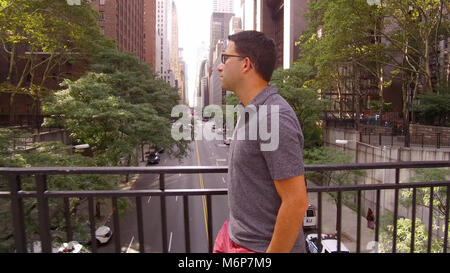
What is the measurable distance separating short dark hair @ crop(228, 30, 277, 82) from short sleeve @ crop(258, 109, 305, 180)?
0.34 m

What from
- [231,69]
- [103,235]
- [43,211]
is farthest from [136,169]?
[103,235]

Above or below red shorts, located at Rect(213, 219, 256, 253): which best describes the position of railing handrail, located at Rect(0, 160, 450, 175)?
above

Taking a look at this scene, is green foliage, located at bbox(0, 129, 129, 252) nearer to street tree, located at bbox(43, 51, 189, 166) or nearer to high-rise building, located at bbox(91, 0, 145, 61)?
street tree, located at bbox(43, 51, 189, 166)

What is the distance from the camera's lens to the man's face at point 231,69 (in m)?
1.85

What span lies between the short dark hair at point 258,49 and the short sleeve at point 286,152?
339 mm

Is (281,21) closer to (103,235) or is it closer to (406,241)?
(103,235)

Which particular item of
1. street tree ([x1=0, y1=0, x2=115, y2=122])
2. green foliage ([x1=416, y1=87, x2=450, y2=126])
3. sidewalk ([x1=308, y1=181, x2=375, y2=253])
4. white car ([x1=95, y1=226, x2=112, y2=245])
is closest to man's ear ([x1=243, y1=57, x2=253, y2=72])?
white car ([x1=95, y1=226, x2=112, y2=245])

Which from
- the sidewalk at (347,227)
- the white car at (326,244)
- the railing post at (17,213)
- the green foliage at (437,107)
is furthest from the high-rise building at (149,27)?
the railing post at (17,213)

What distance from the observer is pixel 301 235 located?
1.90 meters

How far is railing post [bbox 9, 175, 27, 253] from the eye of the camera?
2.75 m

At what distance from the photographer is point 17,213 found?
2793mm

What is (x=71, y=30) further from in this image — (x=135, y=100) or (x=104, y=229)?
(x=104, y=229)
